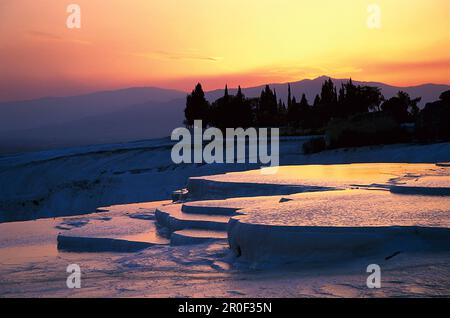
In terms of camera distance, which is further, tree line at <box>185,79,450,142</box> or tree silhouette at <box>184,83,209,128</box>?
tree silhouette at <box>184,83,209,128</box>

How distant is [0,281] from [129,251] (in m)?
2.41

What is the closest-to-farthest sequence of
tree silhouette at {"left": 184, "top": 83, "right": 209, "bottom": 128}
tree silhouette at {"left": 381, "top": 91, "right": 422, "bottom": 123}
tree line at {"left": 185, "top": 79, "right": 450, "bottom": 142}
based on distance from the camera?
tree silhouette at {"left": 381, "top": 91, "right": 422, "bottom": 123}
tree line at {"left": 185, "top": 79, "right": 450, "bottom": 142}
tree silhouette at {"left": 184, "top": 83, "right": 209, "bottom": 128}

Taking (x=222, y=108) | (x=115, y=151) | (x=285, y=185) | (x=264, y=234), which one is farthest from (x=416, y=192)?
(x=222, y=108)

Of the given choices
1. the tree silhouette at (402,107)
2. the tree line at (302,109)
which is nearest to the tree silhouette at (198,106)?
the tree line at (302,109)

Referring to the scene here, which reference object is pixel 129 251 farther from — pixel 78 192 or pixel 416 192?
pixel 78 192

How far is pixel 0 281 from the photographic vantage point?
900 cm

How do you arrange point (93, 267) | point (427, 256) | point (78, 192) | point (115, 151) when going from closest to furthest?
point (427, 256) → point (93, 267) → point (78, 192) → point (115, 151)

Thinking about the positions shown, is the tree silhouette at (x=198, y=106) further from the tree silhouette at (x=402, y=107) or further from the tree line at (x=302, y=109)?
the tree silhouette at (x=402, y=107)

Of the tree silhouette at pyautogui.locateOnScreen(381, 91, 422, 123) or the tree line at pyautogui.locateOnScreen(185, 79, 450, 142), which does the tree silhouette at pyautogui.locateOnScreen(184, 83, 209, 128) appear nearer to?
the tree line at pyautogui.locateOnScreen(185, 79, 450, 142)

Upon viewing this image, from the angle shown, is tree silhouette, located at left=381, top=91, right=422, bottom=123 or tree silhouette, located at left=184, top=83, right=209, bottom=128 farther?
tree silhouette, located at left=184, top=83, right=209, bottom=128

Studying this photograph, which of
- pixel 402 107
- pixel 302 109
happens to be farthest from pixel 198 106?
Answer: pixel 402 107

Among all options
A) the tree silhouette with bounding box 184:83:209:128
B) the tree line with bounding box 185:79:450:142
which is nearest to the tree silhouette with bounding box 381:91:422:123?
the tree line with bounding box 185:79:450:142

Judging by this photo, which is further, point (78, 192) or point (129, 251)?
point (78, 192)

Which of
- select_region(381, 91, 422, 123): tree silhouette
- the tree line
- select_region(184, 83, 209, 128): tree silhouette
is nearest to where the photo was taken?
select_region(381, 91, 422, 123): tree silhouette
